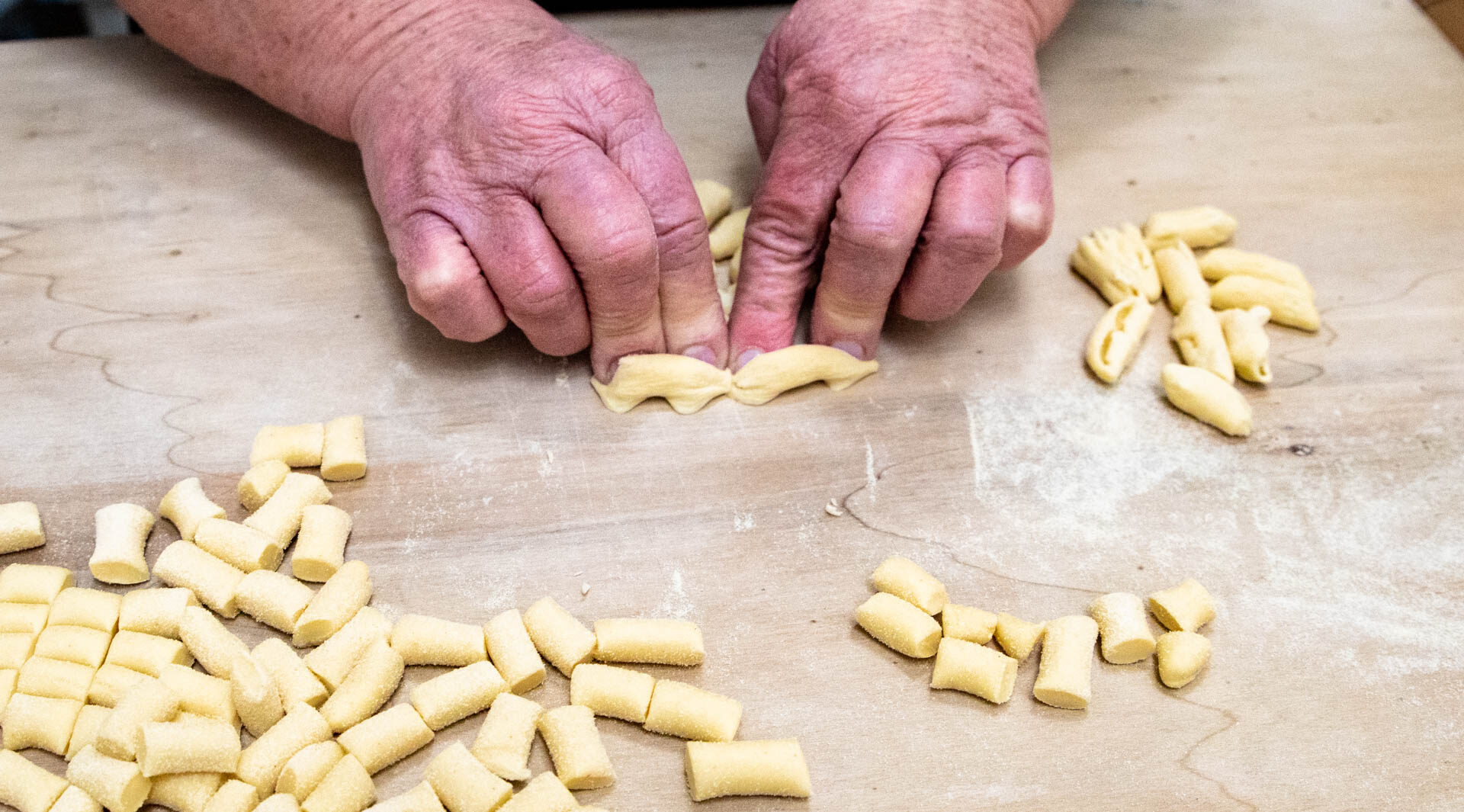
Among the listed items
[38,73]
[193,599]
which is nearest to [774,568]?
[193,599]

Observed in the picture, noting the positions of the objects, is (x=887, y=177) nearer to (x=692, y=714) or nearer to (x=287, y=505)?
(x=692, y=714)

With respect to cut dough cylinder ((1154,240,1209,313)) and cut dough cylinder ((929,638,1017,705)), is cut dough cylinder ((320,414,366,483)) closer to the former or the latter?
cut dough cylinder ((929,638,1017,705))

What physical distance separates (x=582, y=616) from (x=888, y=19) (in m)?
0.96

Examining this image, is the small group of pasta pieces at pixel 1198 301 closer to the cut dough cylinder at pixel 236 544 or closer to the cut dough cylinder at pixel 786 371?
the cut dough cylinder at pixel 786 371

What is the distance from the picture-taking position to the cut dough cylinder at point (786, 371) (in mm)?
1509

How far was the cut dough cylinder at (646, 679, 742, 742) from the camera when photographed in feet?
3.89

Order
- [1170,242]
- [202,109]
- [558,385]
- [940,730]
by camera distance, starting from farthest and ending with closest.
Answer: [202,109], [1170,242], [558,385], [940,730]

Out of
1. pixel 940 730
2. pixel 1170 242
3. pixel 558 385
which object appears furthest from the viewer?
pixel 1170 242

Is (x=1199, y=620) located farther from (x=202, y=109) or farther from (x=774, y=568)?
(x=202, y=109)

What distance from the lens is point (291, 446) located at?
1.41 m

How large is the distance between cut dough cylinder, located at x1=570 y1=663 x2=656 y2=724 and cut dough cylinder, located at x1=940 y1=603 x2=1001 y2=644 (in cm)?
35

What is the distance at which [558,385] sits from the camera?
1551mm

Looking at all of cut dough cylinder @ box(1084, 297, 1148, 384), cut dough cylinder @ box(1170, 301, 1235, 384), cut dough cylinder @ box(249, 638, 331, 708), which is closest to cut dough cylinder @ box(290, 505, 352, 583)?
cut dough cylinder @ box(249, 638, 331, 708)

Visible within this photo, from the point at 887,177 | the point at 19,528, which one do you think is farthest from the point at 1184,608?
the point at 19,528
